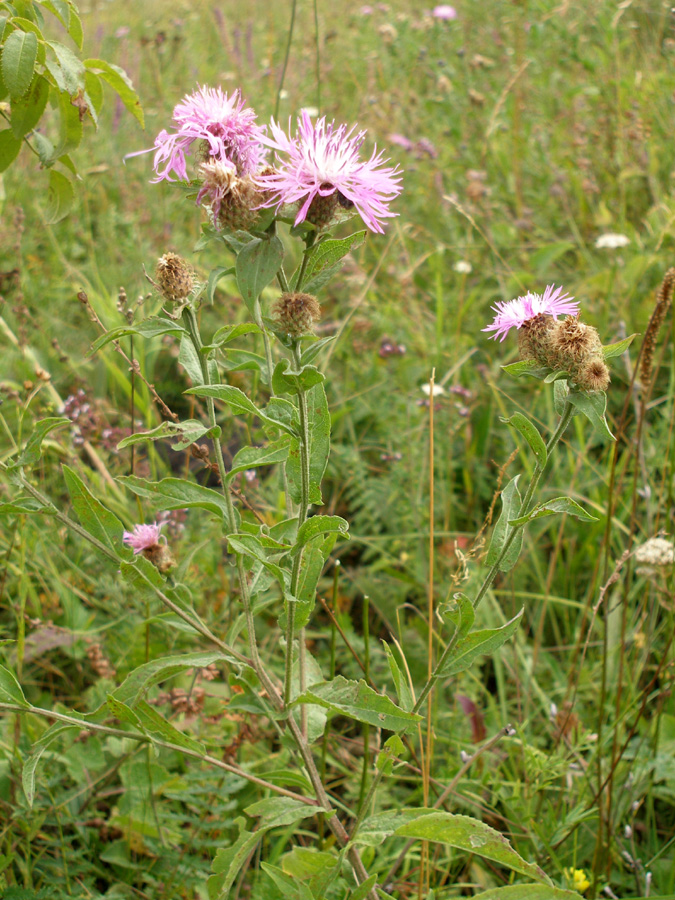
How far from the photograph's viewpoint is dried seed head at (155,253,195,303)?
1.12 m

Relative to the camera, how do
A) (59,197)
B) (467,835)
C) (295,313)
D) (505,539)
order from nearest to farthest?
1. (295,313)
2. (467,835)
3. (505,539)
4. (59,197)

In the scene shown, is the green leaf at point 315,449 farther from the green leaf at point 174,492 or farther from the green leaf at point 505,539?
the green leaf at point 505,539

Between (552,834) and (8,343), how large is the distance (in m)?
2.82

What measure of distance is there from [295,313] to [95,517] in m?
0.55

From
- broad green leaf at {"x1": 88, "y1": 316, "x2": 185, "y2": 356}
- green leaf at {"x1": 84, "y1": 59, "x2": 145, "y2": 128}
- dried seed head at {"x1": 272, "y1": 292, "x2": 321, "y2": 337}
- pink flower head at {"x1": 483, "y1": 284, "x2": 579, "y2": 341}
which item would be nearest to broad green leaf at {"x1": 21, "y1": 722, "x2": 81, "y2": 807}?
broad green leaf at {"x1": 88, "y1": 316, "x2": 185, "y2": 356}

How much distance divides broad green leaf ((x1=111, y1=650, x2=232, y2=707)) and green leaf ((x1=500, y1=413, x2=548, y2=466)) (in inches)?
23.3

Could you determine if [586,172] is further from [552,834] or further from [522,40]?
[552,834]

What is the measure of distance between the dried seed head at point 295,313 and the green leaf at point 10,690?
28.8 inches

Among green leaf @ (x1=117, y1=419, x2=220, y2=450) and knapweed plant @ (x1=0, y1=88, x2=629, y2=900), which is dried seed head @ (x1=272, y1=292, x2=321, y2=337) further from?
green leaf @ (x1=117, y1=419, x2=220, y2=450)

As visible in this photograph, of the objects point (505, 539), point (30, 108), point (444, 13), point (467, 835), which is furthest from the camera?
point (444, 13)

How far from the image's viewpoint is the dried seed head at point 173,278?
1.12 m

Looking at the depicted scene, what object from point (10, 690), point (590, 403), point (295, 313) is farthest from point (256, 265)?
point (10, 690)

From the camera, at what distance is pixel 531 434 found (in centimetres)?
110

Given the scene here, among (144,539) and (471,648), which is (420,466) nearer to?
(144,539)
